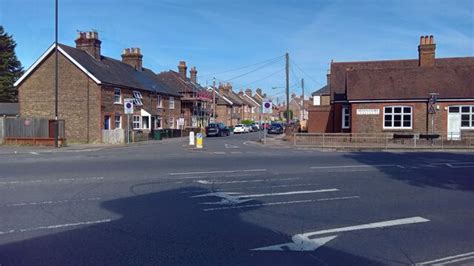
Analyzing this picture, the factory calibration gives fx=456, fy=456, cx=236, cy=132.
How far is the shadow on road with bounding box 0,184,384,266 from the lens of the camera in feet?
18.5

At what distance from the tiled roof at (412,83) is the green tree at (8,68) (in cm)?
5549

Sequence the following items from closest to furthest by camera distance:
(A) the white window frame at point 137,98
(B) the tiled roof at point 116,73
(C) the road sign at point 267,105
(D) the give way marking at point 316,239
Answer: (D) the give way marking at point 316,239 < (C) the road sign at point 267,105 < (B) the tiled roof at point 116,73 < (A) the white window frame at point 137,98

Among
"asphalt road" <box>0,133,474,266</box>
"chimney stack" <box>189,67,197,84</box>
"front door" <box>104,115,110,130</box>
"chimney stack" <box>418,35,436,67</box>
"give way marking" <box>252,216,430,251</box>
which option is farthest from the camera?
"chimney stack" <box>189,67,197,84</box>

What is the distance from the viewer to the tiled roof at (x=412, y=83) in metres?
32.8

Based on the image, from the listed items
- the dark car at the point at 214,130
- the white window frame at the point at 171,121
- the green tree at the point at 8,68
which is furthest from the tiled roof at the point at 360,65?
the green tree at the point at 8,68

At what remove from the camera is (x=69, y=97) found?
38.4 meters

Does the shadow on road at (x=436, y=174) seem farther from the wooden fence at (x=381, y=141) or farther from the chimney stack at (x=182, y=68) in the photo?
the chimney stack at (x=182, y=68)

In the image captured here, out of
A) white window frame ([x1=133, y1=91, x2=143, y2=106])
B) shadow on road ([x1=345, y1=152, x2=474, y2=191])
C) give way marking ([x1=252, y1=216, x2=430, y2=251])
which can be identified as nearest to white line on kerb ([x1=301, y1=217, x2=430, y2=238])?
give way marking ([x1=252, y1=216, x2=430, y2=251])

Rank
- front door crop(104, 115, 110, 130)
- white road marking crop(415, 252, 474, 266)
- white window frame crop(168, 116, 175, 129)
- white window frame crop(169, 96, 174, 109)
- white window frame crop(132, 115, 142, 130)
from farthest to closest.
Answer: white window frame crop(169, 96, 174, 109) → white window frame crop(168, 116, 175, 129) → white window frame crop(132, 115, 142, 130) → front door crop(104, 115, 110, 130) → white road marking crop(415, 252, 474, 266)

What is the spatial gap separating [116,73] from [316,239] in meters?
39.1

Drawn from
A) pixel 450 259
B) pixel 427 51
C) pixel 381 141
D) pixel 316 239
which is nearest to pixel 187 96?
pixel 427 51

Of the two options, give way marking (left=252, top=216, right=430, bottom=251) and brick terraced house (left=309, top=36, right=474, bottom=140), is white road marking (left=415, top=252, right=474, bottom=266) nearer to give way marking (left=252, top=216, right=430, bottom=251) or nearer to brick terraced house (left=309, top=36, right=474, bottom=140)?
give way marking (left=252, top=216, right=430, bottom=251)

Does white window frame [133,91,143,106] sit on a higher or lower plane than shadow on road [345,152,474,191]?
higher

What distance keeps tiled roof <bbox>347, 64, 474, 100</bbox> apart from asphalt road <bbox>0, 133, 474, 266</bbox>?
19.8 meters
